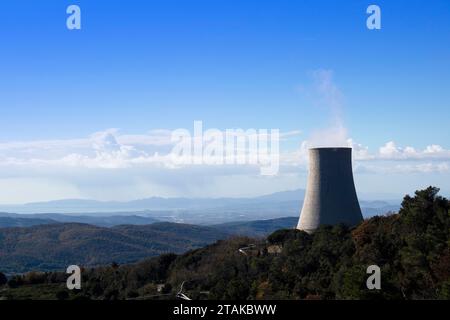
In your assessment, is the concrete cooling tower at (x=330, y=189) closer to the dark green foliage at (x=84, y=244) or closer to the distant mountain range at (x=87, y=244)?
the distant mountain range at (x=87, y=244)

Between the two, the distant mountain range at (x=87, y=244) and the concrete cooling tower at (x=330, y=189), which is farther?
the distant mountain range at (x=87, y=244)

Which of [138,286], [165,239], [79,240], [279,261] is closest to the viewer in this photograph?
[279,261]

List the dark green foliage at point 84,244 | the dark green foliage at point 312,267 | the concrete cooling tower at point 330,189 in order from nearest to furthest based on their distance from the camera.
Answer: the dark green foliage at point 312,267 → the concrete cooling tower at point 330,189 → the dark green foliage at point 84,244

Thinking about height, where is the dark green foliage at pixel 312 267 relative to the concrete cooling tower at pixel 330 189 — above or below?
below

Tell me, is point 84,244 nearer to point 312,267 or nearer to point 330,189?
point 330,189

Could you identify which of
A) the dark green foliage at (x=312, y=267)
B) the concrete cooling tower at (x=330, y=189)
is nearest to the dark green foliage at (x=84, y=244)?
the dark green foliage at (x=312, y=267)
